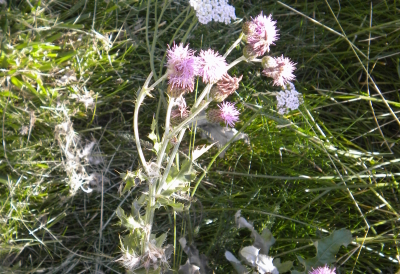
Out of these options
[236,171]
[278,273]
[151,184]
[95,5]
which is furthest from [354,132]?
[95,5]

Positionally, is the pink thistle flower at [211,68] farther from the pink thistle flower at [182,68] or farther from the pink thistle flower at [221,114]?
the pink thistle flower at [221,114]

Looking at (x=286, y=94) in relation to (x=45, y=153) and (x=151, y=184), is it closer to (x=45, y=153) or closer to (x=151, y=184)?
(x=151, y=184)

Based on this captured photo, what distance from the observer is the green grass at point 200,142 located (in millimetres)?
1501

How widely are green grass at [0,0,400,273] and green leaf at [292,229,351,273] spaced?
5.0 inches

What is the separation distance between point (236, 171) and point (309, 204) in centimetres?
30

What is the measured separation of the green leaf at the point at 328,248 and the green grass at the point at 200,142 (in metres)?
0.13

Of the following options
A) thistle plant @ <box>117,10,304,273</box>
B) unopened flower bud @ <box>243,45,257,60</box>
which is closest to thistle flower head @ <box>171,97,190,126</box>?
thistle plant @ <box>117,10,304,273</box>

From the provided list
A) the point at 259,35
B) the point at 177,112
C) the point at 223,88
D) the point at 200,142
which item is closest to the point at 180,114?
the point at 177,112

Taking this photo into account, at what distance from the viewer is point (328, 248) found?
130cm

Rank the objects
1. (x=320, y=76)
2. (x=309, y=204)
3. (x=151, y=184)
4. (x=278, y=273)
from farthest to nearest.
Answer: (x=320, y=76), (x=309, y=204), (x=278, y=273), (x=151, y=184)

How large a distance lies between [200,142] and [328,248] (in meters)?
0.59

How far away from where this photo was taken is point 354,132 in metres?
1.65

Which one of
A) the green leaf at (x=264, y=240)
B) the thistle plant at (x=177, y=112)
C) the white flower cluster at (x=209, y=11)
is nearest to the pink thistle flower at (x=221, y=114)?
the thistle plant at (x=177, y=112)

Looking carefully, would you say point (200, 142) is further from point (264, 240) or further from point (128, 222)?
point (128, 222)
